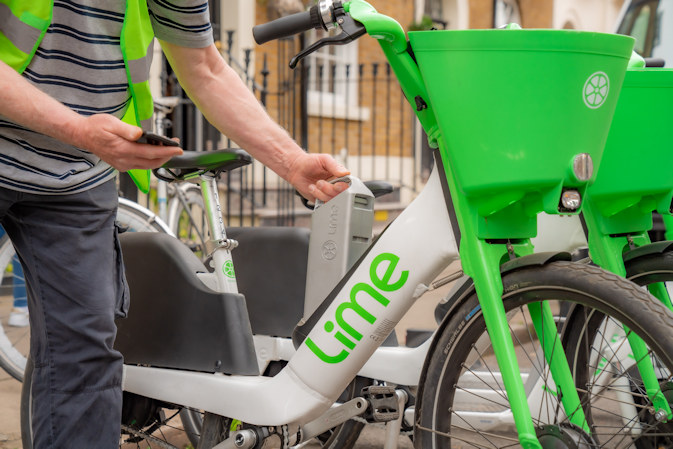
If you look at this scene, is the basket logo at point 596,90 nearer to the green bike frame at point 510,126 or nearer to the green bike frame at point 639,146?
the green bike frame at point 510,126

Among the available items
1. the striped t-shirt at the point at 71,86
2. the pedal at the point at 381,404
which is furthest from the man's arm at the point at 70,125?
the pedal at the point at 381,404

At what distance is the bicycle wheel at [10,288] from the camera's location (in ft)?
12.0

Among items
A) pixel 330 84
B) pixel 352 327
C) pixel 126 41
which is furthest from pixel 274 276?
pixel 330 84

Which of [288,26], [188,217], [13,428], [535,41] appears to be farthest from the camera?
[188,217]

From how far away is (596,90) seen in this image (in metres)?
1.67

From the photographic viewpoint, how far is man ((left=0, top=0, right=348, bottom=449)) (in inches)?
66.0

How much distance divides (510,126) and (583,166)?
6.5 inches

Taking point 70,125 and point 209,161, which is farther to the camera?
point 209,161

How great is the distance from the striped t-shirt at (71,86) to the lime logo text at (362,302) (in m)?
0.61

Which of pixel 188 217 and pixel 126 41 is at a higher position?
pixel 126 41

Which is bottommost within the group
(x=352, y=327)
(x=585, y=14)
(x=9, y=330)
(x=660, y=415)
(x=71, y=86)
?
(x=9, y=330)

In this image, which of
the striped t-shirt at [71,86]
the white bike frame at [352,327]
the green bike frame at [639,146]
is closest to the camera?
the striped t-shirt at [71,86]

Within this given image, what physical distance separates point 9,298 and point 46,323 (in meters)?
2.41

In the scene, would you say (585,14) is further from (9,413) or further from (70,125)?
(70,125)
